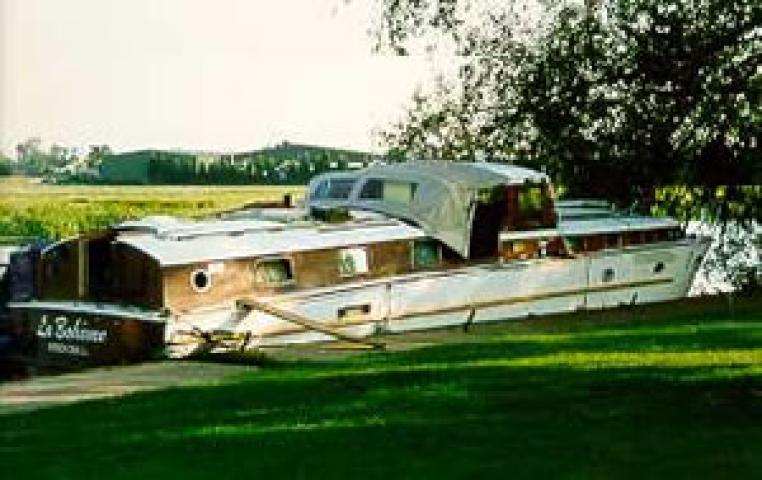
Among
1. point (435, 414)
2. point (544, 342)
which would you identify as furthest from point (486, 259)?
point (435, 414)

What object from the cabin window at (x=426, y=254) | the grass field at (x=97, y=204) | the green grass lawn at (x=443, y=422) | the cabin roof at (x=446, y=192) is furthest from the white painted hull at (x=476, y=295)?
the grass field at (x=97, y=204)

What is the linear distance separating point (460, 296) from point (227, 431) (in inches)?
604

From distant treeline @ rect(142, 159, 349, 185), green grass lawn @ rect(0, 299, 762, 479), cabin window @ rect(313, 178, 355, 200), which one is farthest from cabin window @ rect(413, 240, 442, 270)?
distant treeline @ rect(142, 159, 349, 185)

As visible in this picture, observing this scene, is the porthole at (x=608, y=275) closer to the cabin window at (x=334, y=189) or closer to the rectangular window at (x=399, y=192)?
the rectangular window at (x=399, y=192)

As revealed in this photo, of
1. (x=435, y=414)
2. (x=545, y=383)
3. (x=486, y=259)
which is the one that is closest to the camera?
(x=435, y=414)

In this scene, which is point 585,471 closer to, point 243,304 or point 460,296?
point 243,304

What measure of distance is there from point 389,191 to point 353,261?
384cm

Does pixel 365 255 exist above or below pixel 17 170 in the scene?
below

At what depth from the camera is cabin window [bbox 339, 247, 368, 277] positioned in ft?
83.6

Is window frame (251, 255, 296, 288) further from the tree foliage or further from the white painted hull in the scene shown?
the tree foliage

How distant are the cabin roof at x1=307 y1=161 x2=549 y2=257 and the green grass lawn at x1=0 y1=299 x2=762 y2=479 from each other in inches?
354

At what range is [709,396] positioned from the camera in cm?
1259

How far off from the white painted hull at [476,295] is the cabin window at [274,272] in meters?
0.32

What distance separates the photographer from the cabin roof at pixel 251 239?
23734 mm
